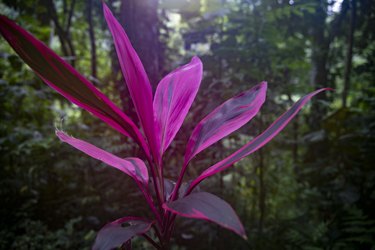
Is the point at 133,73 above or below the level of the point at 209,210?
above

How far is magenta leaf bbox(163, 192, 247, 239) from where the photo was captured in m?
0.36

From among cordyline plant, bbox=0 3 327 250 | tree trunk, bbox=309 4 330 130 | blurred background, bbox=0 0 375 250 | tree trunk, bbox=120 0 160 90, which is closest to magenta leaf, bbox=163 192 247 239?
cordyline plant, bbox=0 3 327 250

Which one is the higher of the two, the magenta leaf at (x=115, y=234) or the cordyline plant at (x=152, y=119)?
the cordyline plant at (x=152, y=119)

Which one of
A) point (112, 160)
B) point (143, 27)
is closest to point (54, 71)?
point (112, 160)

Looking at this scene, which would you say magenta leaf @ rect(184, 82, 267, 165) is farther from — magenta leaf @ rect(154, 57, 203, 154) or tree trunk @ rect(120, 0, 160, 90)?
tree trunk @ rect(120, 0, 160, 90)

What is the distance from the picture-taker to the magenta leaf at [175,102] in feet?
2.05

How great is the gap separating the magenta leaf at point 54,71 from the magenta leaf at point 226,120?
195 millimetres

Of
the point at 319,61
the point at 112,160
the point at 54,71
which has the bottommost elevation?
the point at 319,61

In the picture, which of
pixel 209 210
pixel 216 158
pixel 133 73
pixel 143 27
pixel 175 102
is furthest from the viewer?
pixel 143 27

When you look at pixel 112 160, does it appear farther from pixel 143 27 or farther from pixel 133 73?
pixel 143 27

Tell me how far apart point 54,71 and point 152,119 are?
202 mm

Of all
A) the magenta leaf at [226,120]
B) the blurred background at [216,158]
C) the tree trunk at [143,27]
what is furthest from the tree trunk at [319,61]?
the magenta leaf at [226,120]

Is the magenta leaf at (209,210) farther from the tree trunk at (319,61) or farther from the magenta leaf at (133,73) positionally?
the tree trunk at (319,61)

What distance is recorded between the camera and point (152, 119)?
1.81ft
